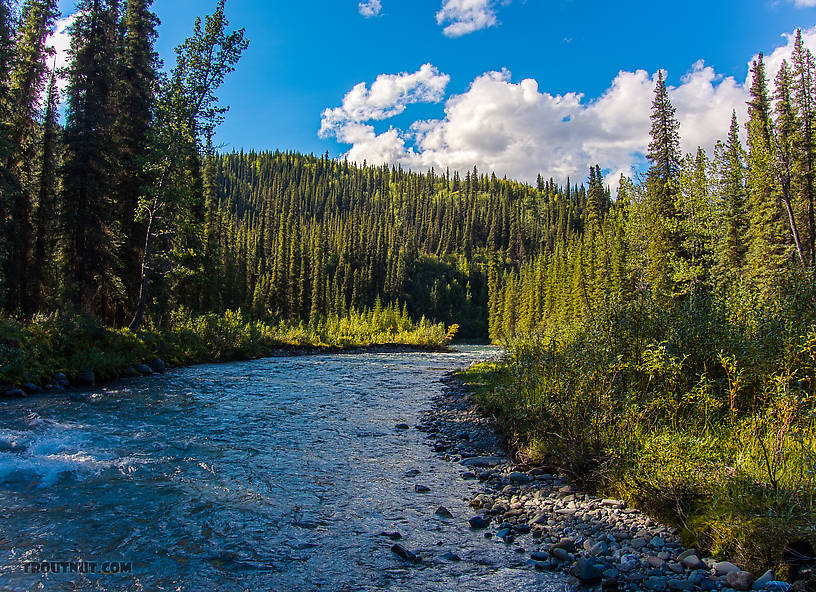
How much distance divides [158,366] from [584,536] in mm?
20574

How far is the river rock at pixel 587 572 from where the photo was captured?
16.6 ft

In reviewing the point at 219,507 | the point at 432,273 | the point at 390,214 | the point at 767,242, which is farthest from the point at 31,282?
the point at 390,214

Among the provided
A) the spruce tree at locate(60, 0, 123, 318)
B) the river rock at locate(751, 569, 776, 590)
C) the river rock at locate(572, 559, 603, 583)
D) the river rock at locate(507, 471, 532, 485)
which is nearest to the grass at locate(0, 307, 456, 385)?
the spruce tree at locate(60, 0, 123, 318)

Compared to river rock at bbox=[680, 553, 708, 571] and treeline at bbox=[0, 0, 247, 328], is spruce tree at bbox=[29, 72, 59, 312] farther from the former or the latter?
river rock at bbox=[680, 553, 708, 571]

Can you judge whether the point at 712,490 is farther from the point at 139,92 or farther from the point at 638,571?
the point at 139,92

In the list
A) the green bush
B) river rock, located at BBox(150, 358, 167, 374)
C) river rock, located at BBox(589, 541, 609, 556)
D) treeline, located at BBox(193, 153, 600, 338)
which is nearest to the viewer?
the green bush

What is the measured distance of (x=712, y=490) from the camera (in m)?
5.70

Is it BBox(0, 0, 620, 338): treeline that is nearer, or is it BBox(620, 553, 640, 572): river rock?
BBox(620, 553, 640, 572): river rock

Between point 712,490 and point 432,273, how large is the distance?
423 ft

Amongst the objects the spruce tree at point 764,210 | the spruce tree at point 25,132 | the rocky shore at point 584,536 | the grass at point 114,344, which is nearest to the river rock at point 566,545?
the rocky shore at point 584,536

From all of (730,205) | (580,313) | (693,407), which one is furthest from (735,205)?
(693,407)
